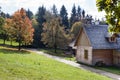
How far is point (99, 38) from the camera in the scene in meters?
43.0

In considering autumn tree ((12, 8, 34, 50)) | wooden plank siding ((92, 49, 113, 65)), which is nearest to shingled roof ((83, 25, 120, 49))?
wooden plank siding ((92, 49, 113, 65))

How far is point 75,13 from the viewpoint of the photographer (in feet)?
411

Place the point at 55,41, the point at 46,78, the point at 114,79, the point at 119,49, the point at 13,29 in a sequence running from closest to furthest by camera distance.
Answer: the point at 46,78 → the point at 114,79 → the point at 119,49 → the point at 13,29 → the point at 55,41

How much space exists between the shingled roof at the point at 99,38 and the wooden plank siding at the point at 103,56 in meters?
0.77

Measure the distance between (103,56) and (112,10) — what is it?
33.6 metres

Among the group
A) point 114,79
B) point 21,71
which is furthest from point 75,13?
point 21,71

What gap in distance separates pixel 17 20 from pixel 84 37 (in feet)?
64.7

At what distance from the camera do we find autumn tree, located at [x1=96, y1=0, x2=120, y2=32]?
955 cm

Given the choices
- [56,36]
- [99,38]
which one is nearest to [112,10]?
[99,38]

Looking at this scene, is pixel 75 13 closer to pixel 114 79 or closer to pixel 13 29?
pixel 13 29

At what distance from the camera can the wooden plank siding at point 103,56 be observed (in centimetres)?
4241

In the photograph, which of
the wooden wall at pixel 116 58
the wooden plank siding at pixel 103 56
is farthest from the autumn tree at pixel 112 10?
the wooden plank siding at pixel 103 56

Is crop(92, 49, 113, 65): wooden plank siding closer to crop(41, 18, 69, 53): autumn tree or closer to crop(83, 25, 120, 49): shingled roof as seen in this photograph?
crop(83, 25, 120, 49): shingled roof

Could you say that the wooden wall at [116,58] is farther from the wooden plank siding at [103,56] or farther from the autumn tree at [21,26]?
the autumn tree at [21,26]
